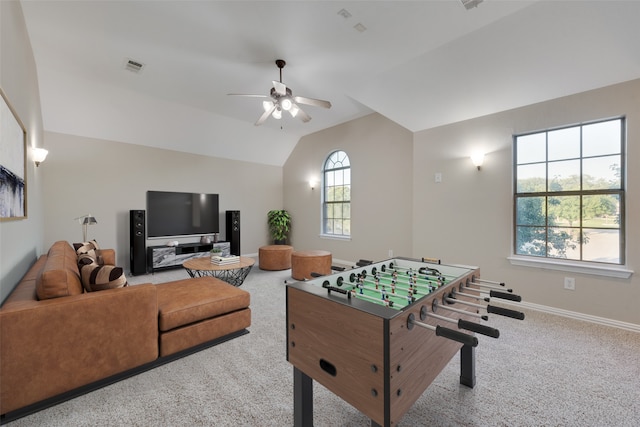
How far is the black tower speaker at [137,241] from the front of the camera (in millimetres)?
4602

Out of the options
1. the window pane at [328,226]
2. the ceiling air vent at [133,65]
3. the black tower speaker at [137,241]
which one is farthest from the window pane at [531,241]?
the black tower speaker at [137,241]

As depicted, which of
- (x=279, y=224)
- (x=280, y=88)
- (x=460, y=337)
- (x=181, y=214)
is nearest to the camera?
(x=460, y=337)

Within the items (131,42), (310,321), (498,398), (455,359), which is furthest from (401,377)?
(131,42)

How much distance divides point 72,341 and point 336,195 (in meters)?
Answer: 4.76

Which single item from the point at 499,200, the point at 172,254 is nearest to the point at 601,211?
the point at 499,200

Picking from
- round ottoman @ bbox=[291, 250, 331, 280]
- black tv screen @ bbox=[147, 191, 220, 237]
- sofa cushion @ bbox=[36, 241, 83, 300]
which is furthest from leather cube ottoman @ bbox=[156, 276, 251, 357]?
black tv screen @ bbox=[147, 191, 220, 237]

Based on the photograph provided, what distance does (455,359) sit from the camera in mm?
2127

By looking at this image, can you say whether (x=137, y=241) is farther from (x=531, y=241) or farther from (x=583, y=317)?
(x=583, y=317)

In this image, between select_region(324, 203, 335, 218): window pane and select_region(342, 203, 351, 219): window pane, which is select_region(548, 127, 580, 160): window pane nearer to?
select_region(342, 203, 351, 219): window pane

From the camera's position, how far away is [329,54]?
10.00ft

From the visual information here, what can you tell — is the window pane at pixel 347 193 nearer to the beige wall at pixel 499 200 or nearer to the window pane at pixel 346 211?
the window pane at pixel 346 211

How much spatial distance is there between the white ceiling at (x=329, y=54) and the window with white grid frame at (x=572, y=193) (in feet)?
1.70

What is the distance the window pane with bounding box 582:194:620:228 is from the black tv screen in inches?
237

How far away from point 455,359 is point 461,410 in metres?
0.57
